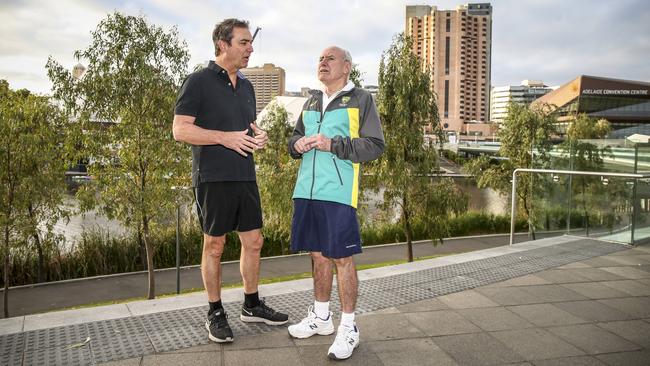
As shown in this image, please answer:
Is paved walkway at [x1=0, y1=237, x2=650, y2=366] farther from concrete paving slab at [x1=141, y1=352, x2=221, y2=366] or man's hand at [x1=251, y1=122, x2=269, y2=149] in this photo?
man's hand at [x1=251, y1=122, x2=269, y2=149]

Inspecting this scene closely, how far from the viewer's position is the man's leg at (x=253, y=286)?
10.1 feet

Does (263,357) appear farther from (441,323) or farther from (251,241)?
(441,323)

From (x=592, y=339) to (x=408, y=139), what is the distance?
305 inches

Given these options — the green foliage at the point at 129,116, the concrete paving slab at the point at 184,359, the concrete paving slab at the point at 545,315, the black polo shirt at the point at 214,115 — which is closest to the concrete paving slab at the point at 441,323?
the concrete paving slab at the point at 545,315

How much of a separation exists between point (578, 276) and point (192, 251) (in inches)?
374

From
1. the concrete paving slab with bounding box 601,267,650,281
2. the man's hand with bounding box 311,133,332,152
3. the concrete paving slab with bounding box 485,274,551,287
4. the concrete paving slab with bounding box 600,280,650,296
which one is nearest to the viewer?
the man's hand with bounding box 311,133,332,152

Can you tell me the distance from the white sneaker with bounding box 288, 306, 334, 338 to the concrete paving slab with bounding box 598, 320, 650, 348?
73.2 inches

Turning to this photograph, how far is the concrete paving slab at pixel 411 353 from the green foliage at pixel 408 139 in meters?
7.37

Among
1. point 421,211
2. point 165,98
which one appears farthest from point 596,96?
point 165,98

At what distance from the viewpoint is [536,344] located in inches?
114

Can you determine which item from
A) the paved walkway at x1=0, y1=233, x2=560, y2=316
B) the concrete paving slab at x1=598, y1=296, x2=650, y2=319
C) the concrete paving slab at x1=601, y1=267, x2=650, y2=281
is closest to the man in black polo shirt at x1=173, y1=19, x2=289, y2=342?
the concrete paving slab at x1=598, y1=296, x2=650, y2=319

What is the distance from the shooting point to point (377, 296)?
3760 millimetres

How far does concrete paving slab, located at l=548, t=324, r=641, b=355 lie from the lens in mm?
2855

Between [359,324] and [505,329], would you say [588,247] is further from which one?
[359,324]
